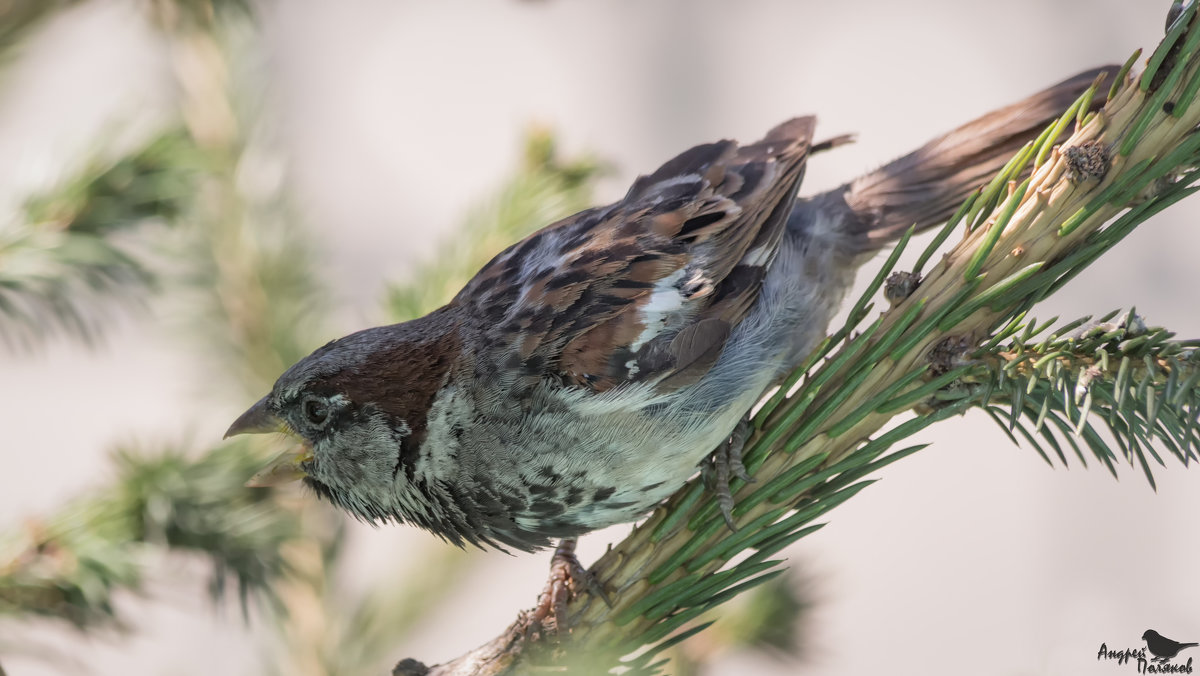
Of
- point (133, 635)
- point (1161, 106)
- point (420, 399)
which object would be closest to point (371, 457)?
point (420, 399)

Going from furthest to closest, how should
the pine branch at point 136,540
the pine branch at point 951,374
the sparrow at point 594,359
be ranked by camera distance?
the sparrow at point 594,359, the pine branch at point 136,540, the pine branch at point 951,374

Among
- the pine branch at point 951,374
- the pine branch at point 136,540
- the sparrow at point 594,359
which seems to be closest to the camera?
the pine branch at point 951,374

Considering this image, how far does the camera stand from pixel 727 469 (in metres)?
0.84

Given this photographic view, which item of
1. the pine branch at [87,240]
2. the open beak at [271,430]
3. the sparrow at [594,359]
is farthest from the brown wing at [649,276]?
the pine branch at [87,240]

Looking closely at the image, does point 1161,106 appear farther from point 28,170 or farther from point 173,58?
point 173,58

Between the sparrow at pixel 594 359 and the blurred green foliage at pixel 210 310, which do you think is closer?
the blurred green foliage at pixel 210 310

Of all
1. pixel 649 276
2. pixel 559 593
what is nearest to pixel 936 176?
pixel 649 276

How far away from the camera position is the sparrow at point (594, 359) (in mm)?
988

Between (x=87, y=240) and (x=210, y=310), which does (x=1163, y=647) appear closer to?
(x=87, y=240)

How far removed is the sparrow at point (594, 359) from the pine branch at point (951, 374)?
0.41 feet

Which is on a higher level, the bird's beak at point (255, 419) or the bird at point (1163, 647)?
the bird's beak at point (255, 419)

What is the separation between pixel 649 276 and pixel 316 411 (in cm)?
40

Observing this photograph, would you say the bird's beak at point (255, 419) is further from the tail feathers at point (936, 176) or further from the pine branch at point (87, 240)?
the tail feathers at point (936, 176)

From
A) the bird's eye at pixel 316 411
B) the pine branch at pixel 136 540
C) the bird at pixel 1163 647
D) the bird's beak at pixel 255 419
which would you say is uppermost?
Answer: the bird's beak at pixel 255 419
